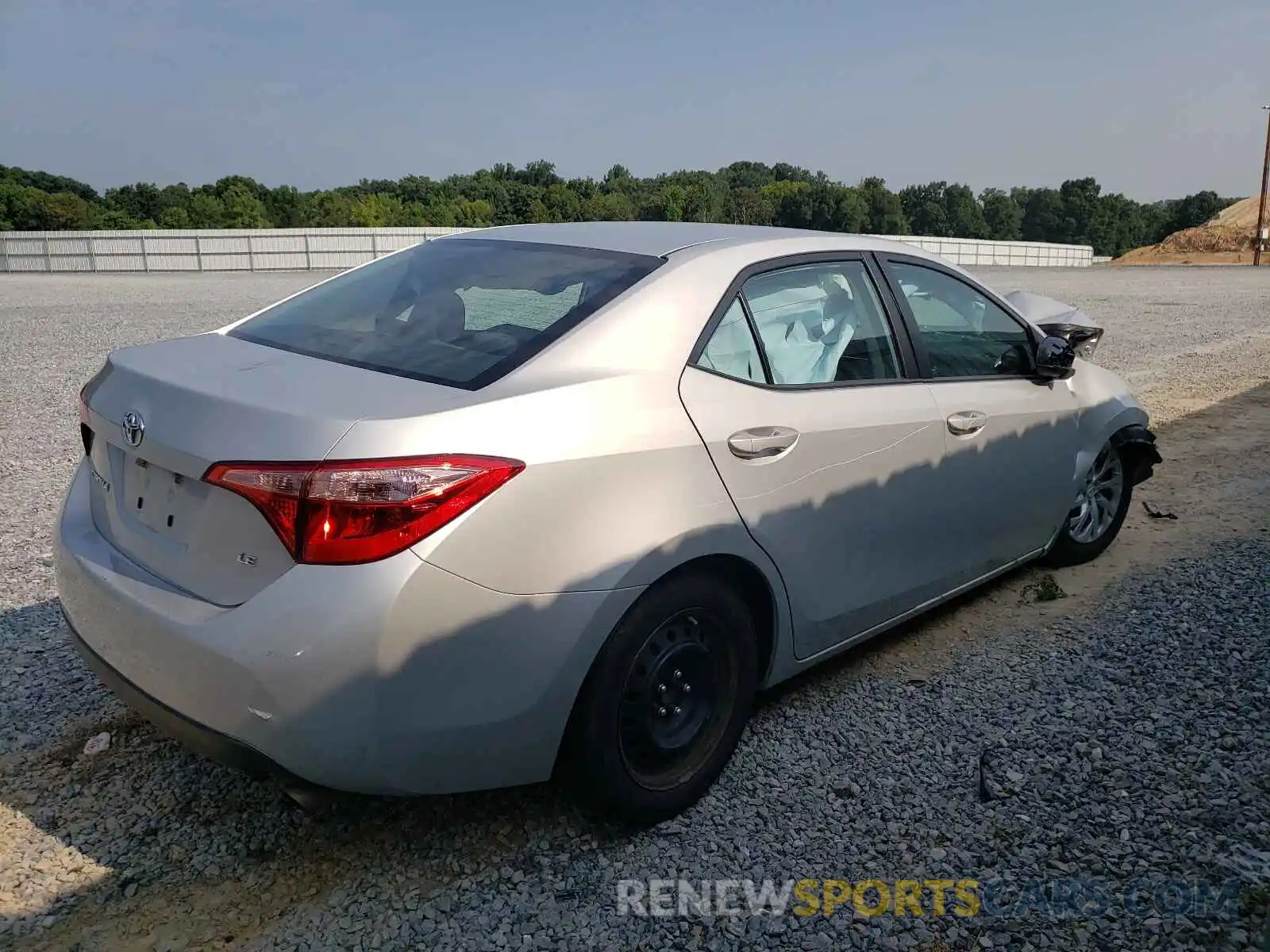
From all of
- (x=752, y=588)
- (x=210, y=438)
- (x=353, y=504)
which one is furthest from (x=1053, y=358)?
(x=210, y=438)

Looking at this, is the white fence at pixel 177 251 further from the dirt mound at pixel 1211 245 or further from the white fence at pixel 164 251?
the dirt mound at pixel 1211 245

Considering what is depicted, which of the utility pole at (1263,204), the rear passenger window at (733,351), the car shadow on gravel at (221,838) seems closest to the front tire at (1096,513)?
the car shadow on gravel at (221,838)

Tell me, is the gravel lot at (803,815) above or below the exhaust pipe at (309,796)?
below

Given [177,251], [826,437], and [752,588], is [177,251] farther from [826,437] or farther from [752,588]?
[752,588]

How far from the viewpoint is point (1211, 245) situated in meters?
60.0

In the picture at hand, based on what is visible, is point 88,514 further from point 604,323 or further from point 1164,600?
point 1164,600

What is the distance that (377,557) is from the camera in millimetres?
2240

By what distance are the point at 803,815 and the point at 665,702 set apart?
1.93 feet

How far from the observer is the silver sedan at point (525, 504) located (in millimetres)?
2277

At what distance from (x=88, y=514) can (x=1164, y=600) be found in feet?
14.4

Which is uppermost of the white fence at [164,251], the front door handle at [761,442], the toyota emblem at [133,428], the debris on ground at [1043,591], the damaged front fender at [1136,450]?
the toyota emblem at [133,428]

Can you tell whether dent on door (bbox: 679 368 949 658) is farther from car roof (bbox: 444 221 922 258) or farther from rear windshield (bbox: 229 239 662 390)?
car roof (bbox: 444 221 922 258)

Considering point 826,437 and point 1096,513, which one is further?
point 1096,513

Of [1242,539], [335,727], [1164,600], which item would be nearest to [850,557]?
[335,727]
